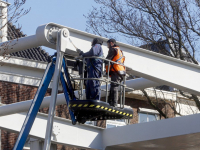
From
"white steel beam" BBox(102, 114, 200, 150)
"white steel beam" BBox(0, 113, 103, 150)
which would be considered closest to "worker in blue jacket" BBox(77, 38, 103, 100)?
"white steel beam" BBox(102, 114, 200, 150)

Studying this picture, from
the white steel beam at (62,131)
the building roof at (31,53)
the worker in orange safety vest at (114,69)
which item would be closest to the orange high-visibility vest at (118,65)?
the worker in orange safety vest at (114,69)

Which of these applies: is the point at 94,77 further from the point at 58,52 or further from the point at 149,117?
the point at 149,117

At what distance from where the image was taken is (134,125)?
49.4ft

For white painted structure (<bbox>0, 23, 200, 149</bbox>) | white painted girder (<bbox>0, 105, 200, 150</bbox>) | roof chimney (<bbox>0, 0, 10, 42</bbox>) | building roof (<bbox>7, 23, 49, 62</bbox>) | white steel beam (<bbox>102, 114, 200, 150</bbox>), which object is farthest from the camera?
building roof (<bbox>7, 23, 49, 62</bbox>)

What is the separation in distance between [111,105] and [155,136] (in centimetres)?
437

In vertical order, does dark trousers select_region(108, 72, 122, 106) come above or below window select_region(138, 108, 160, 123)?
below

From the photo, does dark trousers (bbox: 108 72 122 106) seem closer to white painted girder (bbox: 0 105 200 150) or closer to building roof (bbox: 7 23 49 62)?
white painted girder (bbox: 0 105 200 150)

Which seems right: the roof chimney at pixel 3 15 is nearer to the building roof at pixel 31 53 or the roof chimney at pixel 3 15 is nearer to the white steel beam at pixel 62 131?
the white steel beam at pixel 62 131

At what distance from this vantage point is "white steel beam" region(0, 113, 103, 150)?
562 inches

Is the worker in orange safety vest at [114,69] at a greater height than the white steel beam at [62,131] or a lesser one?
greater

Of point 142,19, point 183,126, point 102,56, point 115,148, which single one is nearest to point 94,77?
point 102,56

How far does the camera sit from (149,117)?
25.4 metres

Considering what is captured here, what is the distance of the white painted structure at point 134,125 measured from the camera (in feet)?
34.7

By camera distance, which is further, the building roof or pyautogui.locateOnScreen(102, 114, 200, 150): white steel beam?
the building roof
